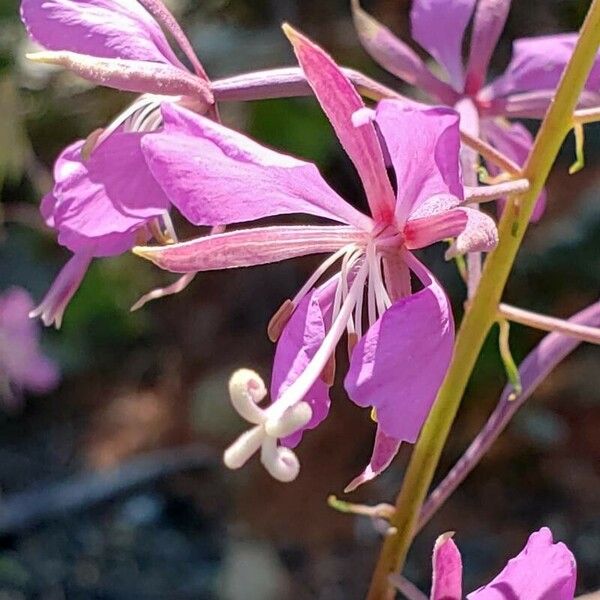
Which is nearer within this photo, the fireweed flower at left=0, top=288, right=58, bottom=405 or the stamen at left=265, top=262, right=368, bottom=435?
the stamen at left=265, top=262, right=368, bottom=435

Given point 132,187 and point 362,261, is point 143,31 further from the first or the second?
point 362,261

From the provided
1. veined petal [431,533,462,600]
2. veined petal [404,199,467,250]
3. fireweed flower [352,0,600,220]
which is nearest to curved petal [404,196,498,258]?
veined petal [404,199,467,250]

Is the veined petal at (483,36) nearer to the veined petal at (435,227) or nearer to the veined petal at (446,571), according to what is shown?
the veined petal at (435,227)

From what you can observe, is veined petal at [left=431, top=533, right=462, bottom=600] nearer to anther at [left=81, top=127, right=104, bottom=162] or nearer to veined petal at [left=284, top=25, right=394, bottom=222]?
veined petal at [left=284, top=25, right=394, bottom=222]

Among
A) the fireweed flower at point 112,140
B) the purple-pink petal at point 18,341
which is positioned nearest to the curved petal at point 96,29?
the fireweed flower at point 112,140

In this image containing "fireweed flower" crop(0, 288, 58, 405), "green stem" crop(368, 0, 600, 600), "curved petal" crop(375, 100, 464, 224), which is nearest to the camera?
"curved petal" crop(375, 100, 464, 224)

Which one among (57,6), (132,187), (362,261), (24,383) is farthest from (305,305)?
(24,383)

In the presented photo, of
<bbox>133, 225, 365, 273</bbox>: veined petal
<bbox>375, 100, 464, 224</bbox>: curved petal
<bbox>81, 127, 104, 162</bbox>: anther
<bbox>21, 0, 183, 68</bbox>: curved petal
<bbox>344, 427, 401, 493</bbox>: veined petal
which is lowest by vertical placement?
<bbox>344, 427, 401, 493</bbox>: veined petal

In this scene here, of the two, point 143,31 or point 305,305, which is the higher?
point 143,31
